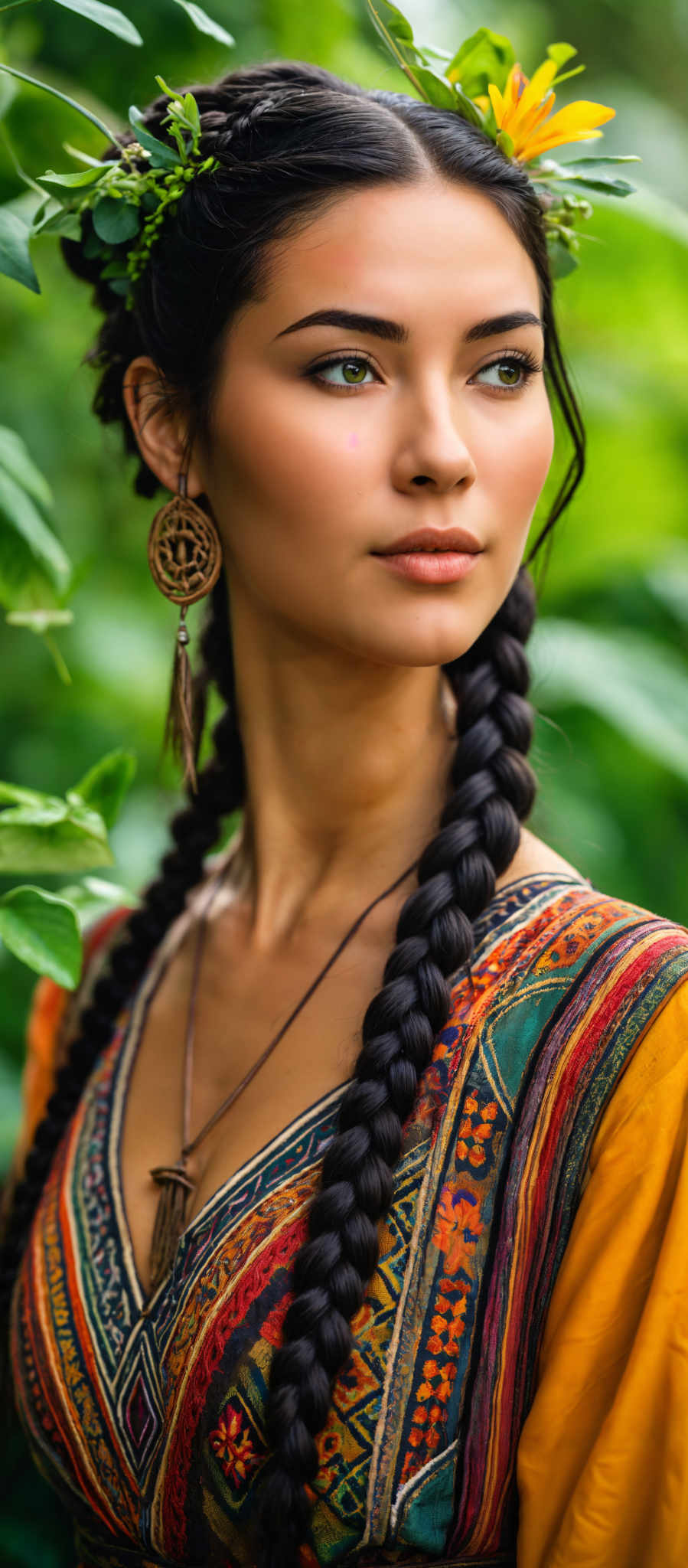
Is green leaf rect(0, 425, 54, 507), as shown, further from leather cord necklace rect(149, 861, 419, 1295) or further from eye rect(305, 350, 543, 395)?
leather cord necklace rect(149, 861, 419, 1295)

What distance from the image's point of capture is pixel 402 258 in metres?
1.15

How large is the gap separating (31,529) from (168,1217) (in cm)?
70

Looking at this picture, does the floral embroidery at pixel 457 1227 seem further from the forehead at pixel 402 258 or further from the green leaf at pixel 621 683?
the green leaf at pixel 621 683

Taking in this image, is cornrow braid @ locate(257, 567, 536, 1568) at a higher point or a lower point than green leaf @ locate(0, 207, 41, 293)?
lower

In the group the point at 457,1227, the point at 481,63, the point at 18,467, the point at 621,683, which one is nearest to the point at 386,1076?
the point at 457,1227

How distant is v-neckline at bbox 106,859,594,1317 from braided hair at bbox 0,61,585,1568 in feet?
0.08

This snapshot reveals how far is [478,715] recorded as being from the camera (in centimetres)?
142

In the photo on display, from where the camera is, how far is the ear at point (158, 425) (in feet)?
4.61

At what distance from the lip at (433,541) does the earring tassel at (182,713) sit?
296 mm

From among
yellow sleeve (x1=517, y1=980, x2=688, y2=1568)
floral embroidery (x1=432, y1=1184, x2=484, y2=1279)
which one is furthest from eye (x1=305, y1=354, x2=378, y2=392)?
floral embroidery (x1=432, y1=1184, x2=484, y2=1279)

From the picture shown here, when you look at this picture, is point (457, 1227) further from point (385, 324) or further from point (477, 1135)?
point (385, 324)

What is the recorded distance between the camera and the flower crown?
1231 millimetres

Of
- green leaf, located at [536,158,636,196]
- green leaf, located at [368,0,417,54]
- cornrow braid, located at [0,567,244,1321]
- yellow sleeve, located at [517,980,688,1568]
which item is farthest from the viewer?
cornrow braid, located at [0,567,244,1321]

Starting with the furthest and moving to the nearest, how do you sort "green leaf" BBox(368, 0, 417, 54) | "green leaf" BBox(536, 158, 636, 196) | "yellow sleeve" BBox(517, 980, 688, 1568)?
"green leaf" BBox(536, 158, 636, 196) < "green leaf" BBox(368, 0, 417, 54) < "yellow sleeve" BBox(517, 980, 688, 1568)
